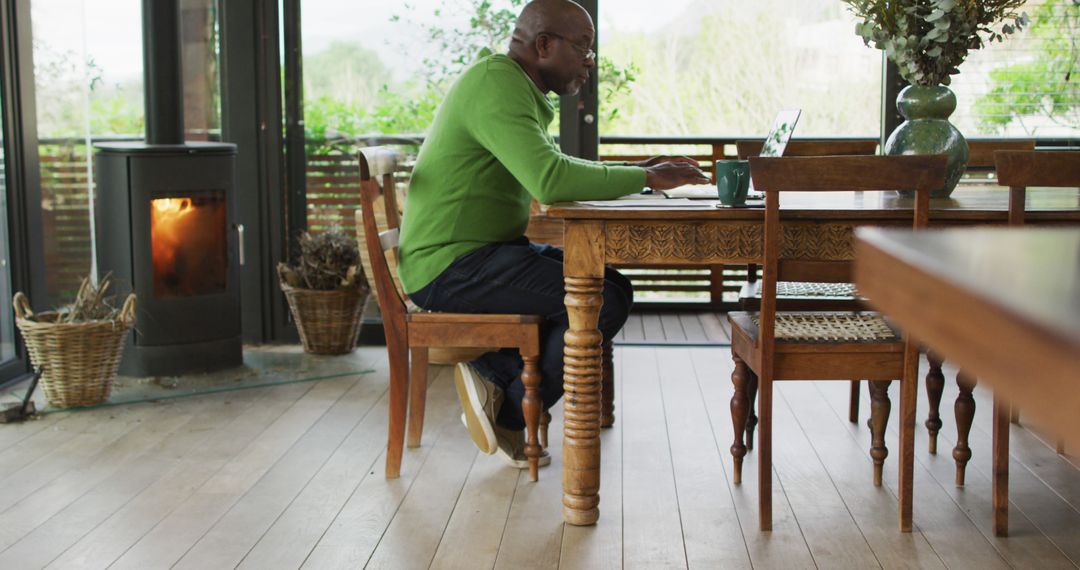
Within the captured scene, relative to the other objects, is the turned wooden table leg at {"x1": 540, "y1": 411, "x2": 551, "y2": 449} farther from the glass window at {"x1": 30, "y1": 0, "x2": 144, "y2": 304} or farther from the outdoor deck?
the glass window at {"x1": 30, "y1": 0, "x2": 144, "y2": 304}

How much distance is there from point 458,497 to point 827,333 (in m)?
0.97

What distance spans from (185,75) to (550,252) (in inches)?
88.9

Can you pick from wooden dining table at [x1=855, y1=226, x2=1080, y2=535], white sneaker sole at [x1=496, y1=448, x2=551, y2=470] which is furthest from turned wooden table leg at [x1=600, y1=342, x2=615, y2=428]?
wooden dining table at [x1=855, y1=226, x2=1080, y2=535]

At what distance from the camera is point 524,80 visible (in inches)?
109

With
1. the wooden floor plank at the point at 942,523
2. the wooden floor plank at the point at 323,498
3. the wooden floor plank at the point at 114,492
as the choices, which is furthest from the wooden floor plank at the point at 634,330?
the wooden floor plank at the point at 114,492

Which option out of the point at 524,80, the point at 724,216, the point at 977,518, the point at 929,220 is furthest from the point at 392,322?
the point at 977,518

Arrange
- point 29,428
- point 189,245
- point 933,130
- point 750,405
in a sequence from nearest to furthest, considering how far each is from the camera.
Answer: point 933,130 < point 750,405 < point 29,428 < point 189,245

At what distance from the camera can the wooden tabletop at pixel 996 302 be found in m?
0.48

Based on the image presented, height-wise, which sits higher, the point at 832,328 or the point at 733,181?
the point at 733,181

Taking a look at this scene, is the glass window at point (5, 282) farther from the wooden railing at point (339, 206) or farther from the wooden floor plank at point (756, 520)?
the wooden floor plank at point (756, 520)

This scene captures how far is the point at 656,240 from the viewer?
2.50 metres

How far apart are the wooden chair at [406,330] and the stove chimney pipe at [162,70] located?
1489 mm

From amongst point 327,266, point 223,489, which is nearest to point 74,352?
point 223,489

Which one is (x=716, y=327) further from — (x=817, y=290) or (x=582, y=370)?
(x=582, y=370)
